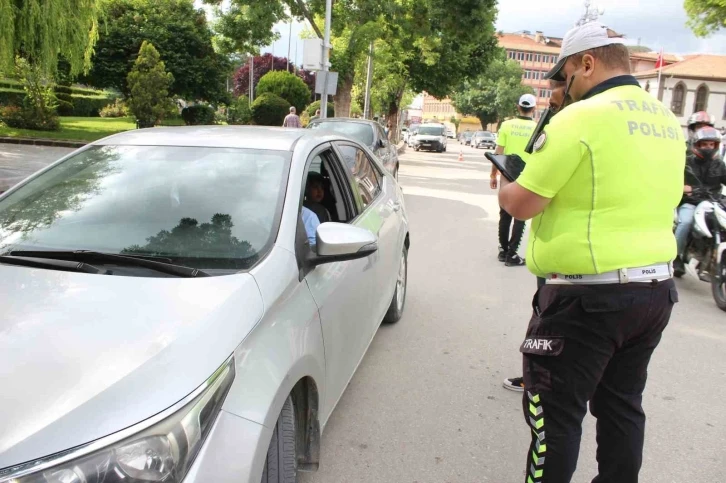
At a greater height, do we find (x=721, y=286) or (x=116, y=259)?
(x=116, y=259)

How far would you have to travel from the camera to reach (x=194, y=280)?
6.89ft

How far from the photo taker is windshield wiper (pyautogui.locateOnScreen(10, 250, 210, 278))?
7.08 ft

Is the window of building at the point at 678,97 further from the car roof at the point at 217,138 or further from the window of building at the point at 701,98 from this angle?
the car roof at the point at 217,138

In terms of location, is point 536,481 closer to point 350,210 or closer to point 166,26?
point 350,210

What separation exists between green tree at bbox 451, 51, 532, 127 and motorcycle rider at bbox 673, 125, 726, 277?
7990 centimetres

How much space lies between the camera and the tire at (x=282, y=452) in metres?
1.95

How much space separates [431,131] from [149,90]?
1930cm

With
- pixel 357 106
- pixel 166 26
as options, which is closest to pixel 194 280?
pixel 166 26

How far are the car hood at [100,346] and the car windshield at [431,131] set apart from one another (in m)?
35.5

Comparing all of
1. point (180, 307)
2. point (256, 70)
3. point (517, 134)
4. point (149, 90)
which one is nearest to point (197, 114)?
point (149, 90)

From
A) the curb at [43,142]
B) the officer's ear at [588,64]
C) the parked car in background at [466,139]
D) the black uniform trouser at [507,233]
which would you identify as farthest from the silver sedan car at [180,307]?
the parked car in background at [466,139]

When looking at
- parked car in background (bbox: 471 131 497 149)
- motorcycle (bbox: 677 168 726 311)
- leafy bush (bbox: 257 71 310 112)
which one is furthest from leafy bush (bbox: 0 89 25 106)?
parked car in background (bbox: 471 131 497 149)

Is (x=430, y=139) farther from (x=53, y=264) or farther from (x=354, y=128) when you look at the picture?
(x=53, y=264)

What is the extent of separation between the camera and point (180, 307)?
190 centimetres
